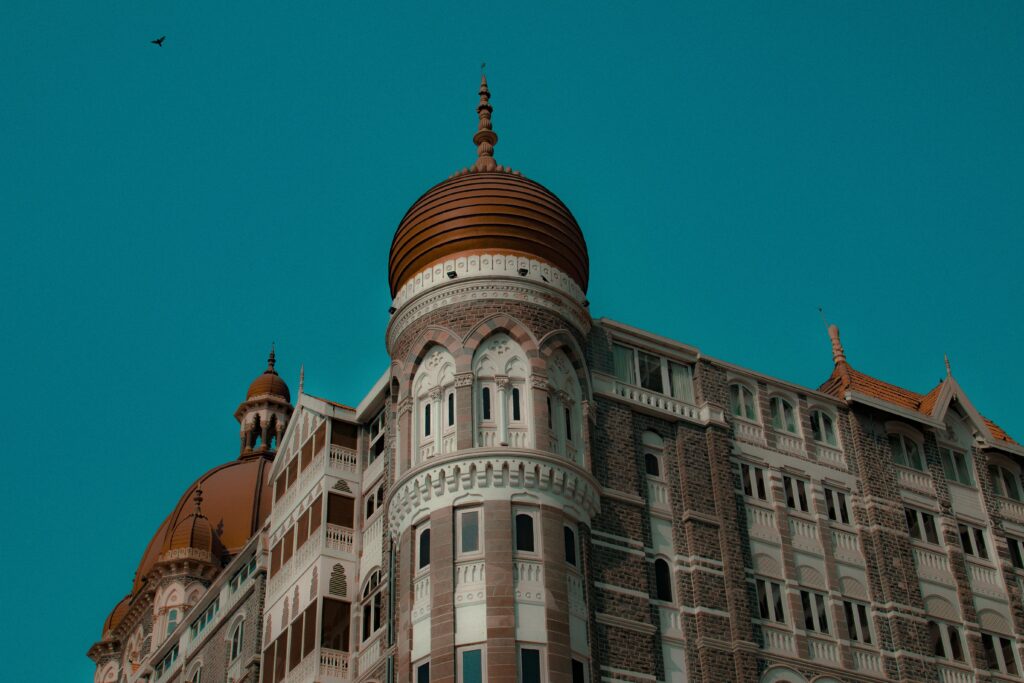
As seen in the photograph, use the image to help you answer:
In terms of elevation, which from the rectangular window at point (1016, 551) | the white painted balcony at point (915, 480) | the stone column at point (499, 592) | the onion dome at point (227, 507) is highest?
the onion dome at point (227, 507)

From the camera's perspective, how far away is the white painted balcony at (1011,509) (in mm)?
54484

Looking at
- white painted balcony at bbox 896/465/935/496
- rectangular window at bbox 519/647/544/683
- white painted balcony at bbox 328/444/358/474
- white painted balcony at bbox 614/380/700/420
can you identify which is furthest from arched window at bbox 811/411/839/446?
rectangular window at bbox 519/647/544/683

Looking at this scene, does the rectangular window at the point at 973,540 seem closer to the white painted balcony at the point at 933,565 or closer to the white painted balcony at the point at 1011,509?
the white painted balcony at the point at 933,565

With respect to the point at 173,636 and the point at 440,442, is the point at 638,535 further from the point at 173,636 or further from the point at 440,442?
the point at 173,636

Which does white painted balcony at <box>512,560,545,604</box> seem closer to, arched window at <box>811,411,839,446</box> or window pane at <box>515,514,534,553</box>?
window pane at <box>515,514,534,553</box>

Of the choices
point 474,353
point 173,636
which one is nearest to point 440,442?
point 474,353

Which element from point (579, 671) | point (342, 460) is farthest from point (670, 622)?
point (342, 460)

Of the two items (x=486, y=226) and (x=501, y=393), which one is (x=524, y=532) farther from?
(x=486, y=226)

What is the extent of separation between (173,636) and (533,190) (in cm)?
2722

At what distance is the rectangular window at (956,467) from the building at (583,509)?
89mm

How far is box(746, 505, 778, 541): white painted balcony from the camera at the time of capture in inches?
1852

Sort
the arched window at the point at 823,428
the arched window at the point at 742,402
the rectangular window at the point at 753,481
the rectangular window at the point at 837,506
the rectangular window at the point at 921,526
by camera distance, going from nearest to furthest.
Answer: the rectangular window at the point at 753,481 < the rectangular window at the point at 837,506 < the arched window at the point at 742,402 < the rectangular window at the point at 921,526 < the arched window at the point at 823,428

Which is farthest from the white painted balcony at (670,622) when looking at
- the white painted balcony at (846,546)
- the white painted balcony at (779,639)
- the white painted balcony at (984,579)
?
the white painted balcony at (984,579)

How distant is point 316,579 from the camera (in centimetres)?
4644
